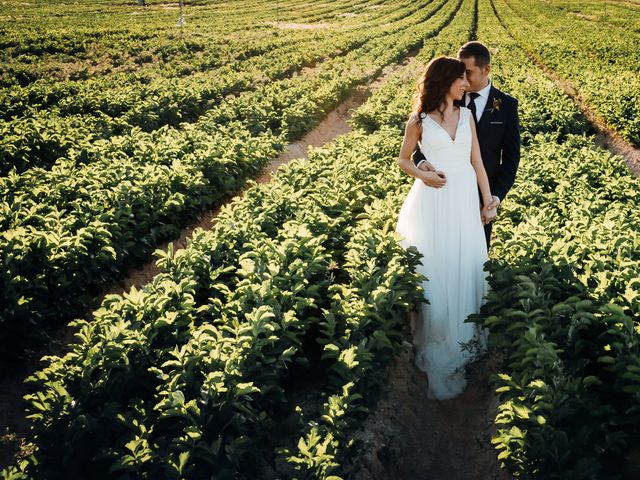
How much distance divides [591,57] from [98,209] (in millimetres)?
30863

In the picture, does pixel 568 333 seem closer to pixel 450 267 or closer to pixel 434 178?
pixel 450 267

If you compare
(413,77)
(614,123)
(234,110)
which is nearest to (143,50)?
(413,77)

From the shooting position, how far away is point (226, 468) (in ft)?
10.9

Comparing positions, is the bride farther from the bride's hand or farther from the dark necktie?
the dark necktie

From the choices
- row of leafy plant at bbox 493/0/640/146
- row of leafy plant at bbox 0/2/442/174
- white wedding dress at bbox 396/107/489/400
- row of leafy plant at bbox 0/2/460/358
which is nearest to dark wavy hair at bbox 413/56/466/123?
white wedding dress at bbox 396/107/489/400

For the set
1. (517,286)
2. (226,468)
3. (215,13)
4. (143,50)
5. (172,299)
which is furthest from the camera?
(215,13)

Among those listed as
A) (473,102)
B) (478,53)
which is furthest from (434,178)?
(478,53)

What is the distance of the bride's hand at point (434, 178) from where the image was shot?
16.2 feet

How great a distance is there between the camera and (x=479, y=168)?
5.16 metres

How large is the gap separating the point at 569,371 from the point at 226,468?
7.94ft

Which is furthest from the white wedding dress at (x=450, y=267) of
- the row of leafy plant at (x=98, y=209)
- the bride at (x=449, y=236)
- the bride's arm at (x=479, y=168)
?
the row of leafy plant at (x=98, y=209)

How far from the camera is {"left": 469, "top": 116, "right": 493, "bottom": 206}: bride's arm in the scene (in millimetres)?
5055

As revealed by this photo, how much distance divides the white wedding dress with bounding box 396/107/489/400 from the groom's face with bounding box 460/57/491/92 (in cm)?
59

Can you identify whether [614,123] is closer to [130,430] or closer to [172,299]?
[172,299]
